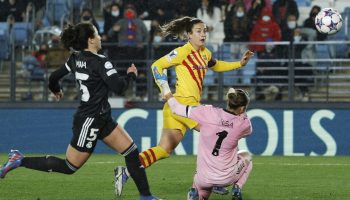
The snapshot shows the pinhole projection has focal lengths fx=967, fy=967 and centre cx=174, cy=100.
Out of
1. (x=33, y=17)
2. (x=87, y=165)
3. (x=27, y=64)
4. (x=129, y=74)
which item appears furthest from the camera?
(x=33, y=17)

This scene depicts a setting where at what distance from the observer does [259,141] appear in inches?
685

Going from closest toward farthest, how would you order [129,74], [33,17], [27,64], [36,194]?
[129,74], [36,194], [27,64], [33,17]

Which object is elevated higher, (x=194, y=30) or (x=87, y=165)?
(x=194, y=30)

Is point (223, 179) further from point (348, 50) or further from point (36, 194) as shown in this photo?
point (348, 50)

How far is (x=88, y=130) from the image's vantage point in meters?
8.91

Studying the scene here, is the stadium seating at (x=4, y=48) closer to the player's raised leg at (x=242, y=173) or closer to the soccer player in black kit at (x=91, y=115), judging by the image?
the soccer player in black kit at (x=91, y=115)

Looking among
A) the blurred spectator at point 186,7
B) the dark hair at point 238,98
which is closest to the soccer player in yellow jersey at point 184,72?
the dark hair at point 238,98

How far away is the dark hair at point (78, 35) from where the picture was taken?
899 centimetres

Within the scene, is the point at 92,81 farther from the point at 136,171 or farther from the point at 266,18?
the point at 266,18

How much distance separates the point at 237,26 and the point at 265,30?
60cm

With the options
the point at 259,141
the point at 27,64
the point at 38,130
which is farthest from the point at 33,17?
the point at 259,141

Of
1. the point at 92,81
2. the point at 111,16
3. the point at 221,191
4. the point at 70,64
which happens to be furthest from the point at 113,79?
the point at 111,16

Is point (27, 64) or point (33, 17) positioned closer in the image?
point (27, 64)

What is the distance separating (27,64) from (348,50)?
6197 millimetres
